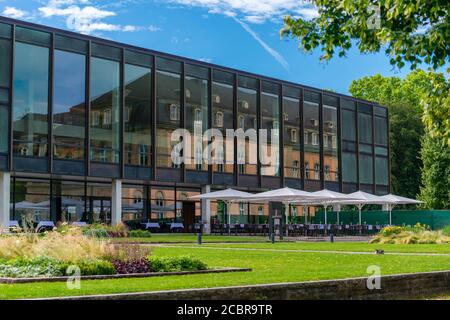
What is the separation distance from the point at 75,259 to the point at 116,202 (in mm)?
30238

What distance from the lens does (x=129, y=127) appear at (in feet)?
148

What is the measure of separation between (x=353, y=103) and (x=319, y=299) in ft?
164

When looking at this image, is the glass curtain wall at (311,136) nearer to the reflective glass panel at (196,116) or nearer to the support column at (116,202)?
the reflective glass panel at (196,116)

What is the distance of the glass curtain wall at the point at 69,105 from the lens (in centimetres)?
4112

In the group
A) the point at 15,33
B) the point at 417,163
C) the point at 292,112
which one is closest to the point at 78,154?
the point at 15,33

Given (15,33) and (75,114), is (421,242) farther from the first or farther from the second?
(15,33)

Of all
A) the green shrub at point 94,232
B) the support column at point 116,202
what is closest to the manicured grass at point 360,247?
the green shrub at point 94,232

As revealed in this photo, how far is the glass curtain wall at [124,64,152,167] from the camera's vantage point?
4494 cm

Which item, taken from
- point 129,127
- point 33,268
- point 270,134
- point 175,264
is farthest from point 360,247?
point 270,134

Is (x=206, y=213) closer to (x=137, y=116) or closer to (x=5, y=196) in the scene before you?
(x=137, y=116)

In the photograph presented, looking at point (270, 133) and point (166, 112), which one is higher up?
point (166, 112)

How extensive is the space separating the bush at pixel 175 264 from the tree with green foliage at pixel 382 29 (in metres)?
5.31

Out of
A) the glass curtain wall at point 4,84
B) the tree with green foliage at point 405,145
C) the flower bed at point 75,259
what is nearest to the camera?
the flower bed at point 75,259

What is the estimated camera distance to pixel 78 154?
1655 inches
